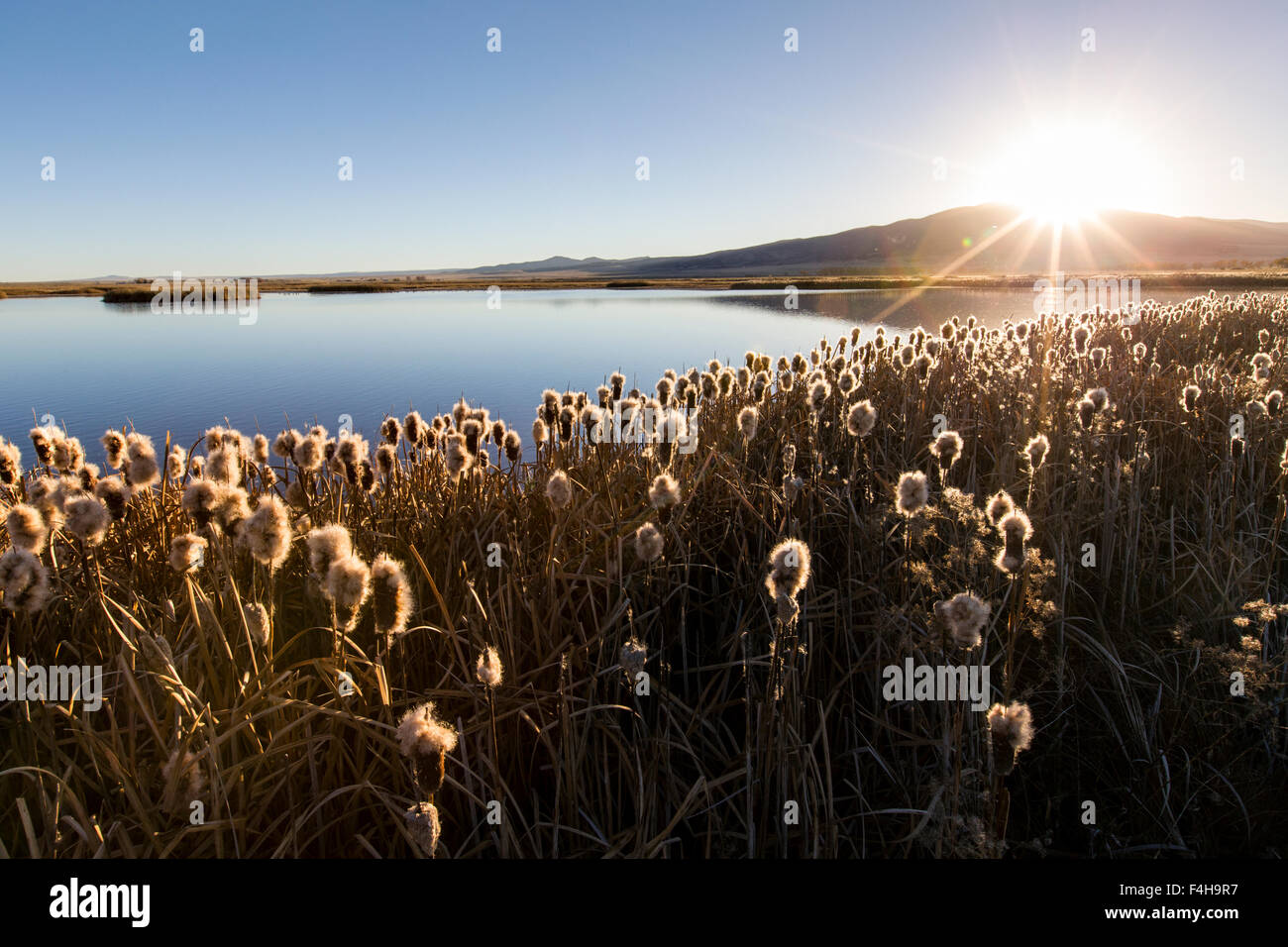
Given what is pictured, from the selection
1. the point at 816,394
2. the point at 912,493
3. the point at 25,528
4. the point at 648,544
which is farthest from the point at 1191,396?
the point at 25,528

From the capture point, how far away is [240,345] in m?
19.8

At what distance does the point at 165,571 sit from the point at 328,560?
1669 mm

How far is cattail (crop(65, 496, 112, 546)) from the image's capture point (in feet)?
6.97

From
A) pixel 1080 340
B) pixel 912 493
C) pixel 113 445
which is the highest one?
pixel 1080 340

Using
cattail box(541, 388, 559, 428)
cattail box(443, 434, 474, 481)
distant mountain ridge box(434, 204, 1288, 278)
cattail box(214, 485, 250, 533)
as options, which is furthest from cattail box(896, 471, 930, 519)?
distant mountain ridge box(434, 204, 1288, 278)

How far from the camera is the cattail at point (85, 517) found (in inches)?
83.6

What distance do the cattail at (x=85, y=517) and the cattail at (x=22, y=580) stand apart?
5.9 inches

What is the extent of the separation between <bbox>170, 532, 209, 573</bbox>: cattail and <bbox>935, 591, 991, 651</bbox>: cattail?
2397mm

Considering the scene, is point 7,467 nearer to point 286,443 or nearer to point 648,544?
point 286,443

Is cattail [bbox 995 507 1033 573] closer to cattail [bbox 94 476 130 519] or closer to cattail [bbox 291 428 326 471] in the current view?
cattail [bbox 291 428 326 471]

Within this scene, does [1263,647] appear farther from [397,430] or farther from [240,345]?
[240,345]

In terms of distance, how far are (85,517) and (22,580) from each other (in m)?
0.32

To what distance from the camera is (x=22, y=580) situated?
1.87 meters

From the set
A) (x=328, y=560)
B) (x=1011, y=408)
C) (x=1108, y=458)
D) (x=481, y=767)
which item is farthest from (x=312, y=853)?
(x=1011, y=408)
